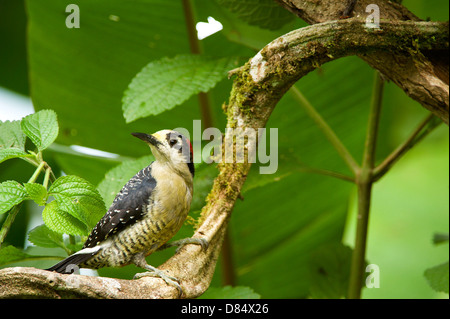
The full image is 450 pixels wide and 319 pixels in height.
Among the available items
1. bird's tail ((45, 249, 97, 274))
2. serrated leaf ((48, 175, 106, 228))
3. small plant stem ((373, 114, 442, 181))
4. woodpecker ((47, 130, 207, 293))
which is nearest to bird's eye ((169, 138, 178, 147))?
woodpecker ((47, 130, 207, 293))

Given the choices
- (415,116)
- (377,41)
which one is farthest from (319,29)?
(415,116)

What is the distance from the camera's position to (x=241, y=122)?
4.48ft

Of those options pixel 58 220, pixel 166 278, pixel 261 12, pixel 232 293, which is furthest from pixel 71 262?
pixel 261 12

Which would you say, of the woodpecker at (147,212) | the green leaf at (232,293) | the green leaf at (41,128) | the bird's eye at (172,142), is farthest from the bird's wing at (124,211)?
the green leaf at (232,293)

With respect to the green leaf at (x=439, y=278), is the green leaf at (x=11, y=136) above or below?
above

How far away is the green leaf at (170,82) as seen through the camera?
1.38 m

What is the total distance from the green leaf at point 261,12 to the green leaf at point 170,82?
137 mm

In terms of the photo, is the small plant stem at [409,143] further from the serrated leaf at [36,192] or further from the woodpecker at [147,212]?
the serrated leaf at [36,192]

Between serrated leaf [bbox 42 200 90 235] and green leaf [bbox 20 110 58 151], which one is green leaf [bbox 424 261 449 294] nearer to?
serrated leaf [bbox 42 200 90 235]

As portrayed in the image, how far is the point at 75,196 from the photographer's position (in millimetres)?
1091

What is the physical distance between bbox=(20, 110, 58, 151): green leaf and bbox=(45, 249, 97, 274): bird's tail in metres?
0.25

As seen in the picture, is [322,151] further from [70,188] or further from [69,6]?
[70,188]

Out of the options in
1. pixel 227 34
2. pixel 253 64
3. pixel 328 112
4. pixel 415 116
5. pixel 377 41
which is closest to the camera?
pixel 377 41
